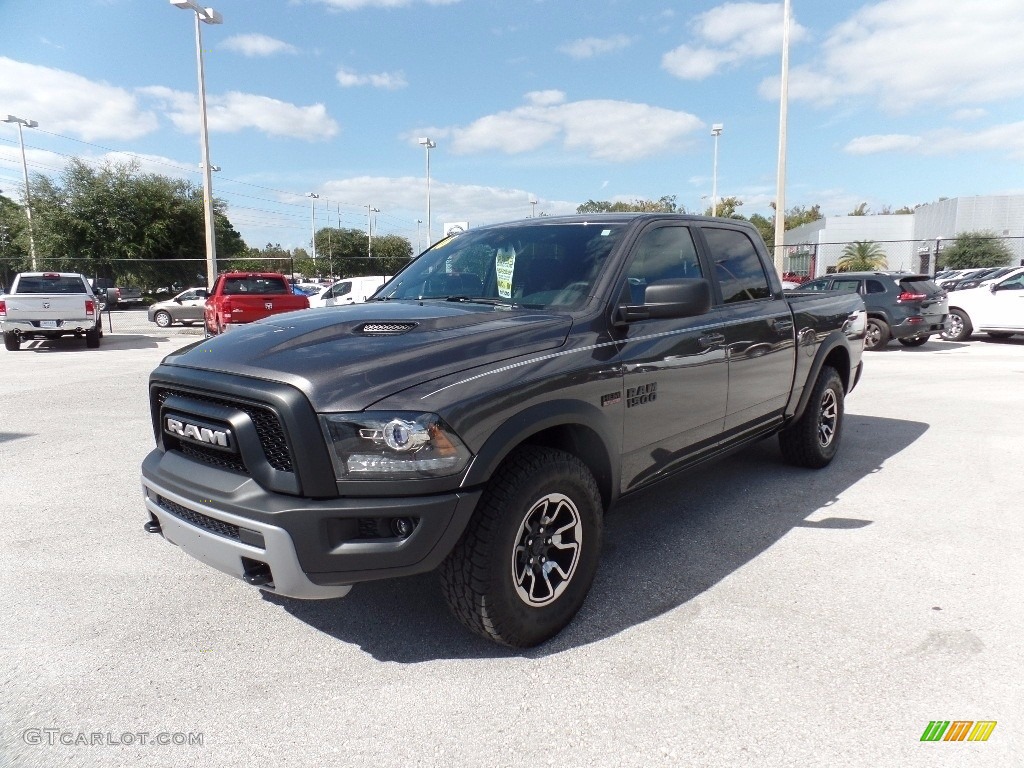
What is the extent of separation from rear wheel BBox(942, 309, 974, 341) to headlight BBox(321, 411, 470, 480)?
16449 mm

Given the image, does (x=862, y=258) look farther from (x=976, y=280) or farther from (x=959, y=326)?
(x=959, y=326)

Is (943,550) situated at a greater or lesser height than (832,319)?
lesser

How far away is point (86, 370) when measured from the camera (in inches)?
479

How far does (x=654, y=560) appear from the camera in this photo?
391 cm

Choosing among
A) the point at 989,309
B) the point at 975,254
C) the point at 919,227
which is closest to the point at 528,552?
the point at 989,309

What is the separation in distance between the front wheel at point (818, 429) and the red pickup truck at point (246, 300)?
10838 millimetres

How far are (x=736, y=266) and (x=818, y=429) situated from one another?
5.29 feet

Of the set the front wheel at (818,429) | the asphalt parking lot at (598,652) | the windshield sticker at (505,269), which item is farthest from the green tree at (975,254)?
the windshield sticker at (505,269)

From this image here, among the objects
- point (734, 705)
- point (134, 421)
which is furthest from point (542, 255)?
point (134, 421)

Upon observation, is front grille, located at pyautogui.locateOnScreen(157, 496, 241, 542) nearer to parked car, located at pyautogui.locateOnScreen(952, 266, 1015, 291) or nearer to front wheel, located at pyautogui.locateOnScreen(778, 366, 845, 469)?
front wheel, located at pyautogui.locateOnScreen(778, 366, 845, 469)

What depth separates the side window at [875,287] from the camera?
14.3 m

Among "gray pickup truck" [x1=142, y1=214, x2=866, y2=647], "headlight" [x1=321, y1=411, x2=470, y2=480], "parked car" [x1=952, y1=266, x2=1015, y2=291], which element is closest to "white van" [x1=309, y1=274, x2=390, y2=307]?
"parked car" [x1=952, y1=266, x2=1015, y2=291]

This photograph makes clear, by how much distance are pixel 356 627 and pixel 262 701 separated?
1.99ft

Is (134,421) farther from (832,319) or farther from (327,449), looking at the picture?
(832,319)
